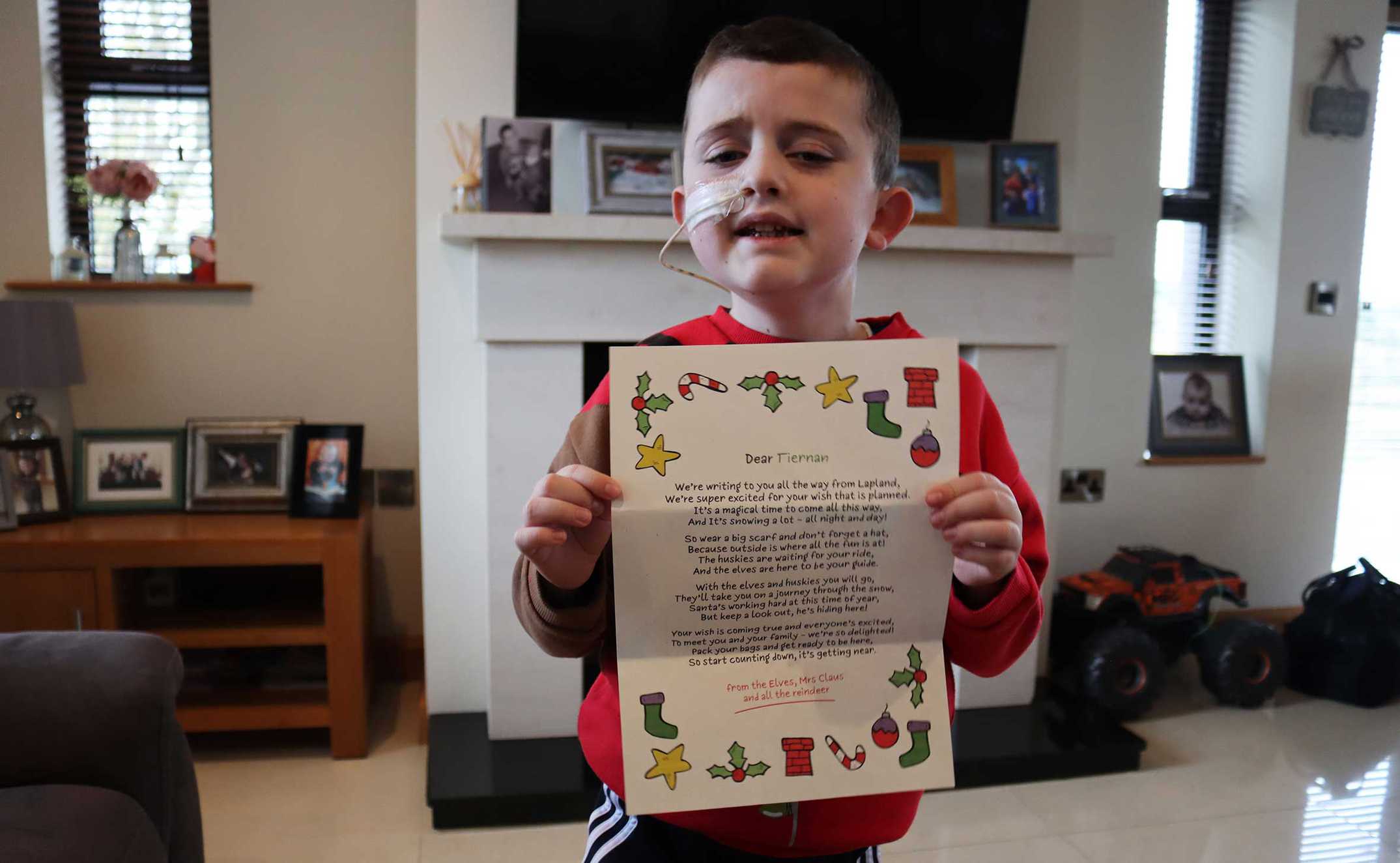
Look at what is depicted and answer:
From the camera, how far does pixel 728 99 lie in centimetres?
73

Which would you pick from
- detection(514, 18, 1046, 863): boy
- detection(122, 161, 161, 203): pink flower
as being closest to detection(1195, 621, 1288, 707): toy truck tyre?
detection(514, 18, 1046, 863): boy

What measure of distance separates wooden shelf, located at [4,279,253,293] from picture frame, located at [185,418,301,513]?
0.36m

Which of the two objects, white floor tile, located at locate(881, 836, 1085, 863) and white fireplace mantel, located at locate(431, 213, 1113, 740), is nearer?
white floor tile, located at locate(881, 836, 1085, 863)

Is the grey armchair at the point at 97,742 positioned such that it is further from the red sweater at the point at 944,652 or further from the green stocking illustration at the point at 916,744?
the green stocking illustration at the point at 916,744

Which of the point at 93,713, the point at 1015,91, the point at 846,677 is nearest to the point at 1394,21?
the point at 1015,91

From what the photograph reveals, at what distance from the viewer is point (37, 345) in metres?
2.12

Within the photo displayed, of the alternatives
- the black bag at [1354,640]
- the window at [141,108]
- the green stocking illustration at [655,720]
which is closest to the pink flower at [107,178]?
the window at [141,108]

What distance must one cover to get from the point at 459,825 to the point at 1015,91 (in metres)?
2.12

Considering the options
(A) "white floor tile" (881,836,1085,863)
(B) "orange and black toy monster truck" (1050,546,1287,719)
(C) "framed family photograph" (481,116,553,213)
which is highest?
(C) "framed family photograph" (481,116,553,213)

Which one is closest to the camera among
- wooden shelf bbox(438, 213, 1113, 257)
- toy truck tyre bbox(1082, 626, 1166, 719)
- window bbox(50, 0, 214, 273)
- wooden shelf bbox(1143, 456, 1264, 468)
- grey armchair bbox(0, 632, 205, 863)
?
grey armchair bbox(0, 632, 205, 863)

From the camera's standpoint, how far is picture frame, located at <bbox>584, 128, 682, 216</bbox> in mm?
2059

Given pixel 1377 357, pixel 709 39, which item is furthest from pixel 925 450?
pixel 1377 357

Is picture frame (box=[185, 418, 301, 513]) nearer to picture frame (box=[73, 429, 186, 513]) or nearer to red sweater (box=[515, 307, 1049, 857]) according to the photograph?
picture frame (box=[73, 429, 186, 513])

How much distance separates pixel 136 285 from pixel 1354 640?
342 centimetres
